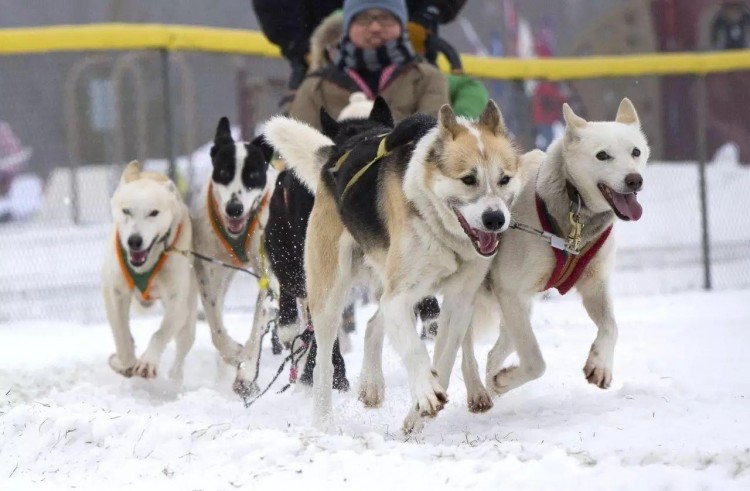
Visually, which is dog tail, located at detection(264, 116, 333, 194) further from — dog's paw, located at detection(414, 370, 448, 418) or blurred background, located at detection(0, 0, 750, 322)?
blurred background, located at detection(0, 0, 750, 322)

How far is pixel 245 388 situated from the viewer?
6.02 m

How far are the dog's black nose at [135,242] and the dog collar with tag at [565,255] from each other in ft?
6.78

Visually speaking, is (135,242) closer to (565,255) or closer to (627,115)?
(565,255)

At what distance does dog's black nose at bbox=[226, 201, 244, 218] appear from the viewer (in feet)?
20.0

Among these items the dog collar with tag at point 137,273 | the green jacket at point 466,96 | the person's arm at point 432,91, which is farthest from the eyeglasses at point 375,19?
the dog collar with tag at point 137,273

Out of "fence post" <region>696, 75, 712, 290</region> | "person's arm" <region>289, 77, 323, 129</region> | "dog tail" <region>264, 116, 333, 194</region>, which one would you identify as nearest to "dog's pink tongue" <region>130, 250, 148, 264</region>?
"person's arm" <region>289, 77, 323, 129</region>

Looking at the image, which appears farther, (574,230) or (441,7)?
(441,7)

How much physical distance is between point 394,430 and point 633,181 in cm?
129

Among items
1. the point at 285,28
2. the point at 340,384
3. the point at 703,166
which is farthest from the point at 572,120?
the point at 703,166

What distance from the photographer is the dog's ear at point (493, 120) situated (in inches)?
167

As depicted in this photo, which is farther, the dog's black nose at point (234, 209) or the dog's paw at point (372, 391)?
the dog's black nose at point (234, 209)

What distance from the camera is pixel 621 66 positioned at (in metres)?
9.95

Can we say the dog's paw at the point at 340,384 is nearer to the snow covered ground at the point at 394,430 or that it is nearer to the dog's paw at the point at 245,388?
the snow covered ground at the point at 394,430

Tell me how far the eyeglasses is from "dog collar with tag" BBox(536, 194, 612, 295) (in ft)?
6.25
